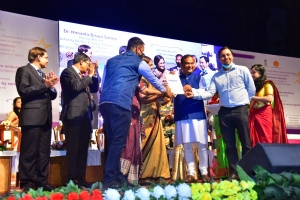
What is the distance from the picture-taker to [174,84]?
3629mm

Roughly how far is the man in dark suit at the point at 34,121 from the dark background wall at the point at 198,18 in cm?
316

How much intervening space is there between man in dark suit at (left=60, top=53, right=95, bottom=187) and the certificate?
27.8 inches

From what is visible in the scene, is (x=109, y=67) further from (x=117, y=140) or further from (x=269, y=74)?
(x=269, y=74)

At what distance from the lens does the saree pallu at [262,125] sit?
421 centimetres

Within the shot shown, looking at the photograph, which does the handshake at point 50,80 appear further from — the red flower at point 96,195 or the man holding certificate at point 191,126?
the red flower at point 96,195

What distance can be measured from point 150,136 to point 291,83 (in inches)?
230

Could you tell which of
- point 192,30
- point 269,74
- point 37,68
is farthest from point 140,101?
point 269,74

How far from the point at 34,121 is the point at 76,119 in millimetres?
344

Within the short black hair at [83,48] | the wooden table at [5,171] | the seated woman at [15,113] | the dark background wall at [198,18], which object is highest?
the dark background wall at [198,18]

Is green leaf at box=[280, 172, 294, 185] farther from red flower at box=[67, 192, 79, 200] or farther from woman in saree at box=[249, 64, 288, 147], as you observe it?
woman in saree at box=[249, 64, 288, 147]

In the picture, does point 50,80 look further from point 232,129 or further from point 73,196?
point 73,196

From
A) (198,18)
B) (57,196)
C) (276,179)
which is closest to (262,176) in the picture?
(276,179)

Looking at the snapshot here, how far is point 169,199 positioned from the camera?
1.72 metres

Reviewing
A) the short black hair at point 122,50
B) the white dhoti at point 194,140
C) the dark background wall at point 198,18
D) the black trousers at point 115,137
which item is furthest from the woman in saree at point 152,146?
the dark background wall at point 198,18
